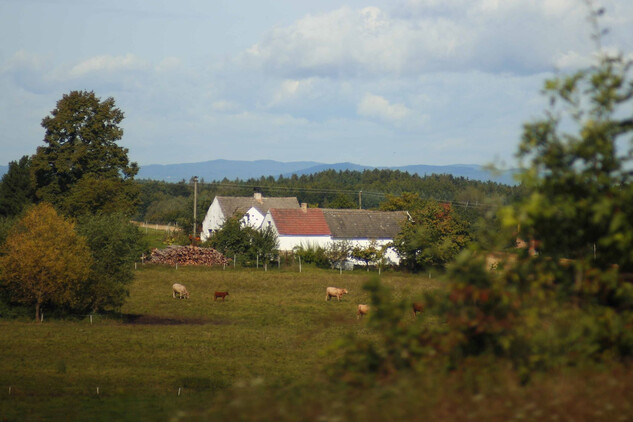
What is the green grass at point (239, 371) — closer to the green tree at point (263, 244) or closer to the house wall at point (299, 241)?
the green tree at point (263, 244)

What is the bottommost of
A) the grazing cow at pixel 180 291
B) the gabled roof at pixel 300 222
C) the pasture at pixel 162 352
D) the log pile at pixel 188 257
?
the pasture at pixel 162 352

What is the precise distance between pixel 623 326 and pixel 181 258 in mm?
56150

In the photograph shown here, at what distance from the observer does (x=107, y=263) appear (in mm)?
35875

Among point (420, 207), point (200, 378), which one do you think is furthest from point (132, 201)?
point (200, 378)

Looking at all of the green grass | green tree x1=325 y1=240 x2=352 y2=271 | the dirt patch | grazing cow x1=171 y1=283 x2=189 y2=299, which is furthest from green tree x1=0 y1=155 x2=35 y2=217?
the dirt patch

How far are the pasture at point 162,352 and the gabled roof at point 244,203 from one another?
3790 centimetres

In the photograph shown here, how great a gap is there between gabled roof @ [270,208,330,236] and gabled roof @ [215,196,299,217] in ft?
40.5

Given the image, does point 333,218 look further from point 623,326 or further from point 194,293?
point 623,326

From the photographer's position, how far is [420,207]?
2773 inches

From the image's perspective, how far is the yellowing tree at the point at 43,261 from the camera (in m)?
31.9

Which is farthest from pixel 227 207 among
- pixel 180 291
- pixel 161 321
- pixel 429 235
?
pixel 161 321

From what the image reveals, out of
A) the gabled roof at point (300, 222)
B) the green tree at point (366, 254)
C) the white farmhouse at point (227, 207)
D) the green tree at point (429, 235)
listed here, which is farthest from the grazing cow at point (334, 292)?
the white farmhouse at point (227, 207)

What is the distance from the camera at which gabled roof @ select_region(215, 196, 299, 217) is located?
8494 cm

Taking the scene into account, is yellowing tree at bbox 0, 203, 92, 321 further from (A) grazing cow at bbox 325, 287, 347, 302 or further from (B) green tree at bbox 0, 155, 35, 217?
(B) green tree at bbox 0, 155, 35, 217
